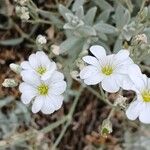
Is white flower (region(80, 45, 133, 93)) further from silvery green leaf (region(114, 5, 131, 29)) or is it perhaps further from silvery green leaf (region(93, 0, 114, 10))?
silvery green leaf (region(93, 0, 114, 10))

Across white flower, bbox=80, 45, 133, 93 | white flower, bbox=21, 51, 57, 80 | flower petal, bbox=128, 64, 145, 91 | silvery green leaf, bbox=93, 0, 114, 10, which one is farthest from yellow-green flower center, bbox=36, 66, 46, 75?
silvery green leaf, bbox=93, 0, 114, 10

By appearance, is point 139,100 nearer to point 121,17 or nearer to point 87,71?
point 87,71

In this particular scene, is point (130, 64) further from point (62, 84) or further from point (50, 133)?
point (50, 133)

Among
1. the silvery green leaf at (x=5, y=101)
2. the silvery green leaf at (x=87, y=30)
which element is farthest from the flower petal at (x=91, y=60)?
the silvery green leaf at (x=5, y=101)

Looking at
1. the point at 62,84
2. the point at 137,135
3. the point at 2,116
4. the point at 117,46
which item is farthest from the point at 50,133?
the point at 62,84

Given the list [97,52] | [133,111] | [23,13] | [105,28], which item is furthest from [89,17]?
[133,111]

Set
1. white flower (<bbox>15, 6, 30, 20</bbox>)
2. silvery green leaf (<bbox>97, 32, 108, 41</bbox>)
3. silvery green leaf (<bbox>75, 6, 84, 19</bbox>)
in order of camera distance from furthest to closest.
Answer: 1. silvery green leaf (<bbox>97, 32, 108, 41</bbox>)
2. silvery green leaf (<bbox>75, 6, 84, 19</bbox>)
3. white flower (<bbox>15, 6, 30, 20</bbox>)

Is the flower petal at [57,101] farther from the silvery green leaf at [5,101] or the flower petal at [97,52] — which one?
the silvery green leaf at [5,101]
